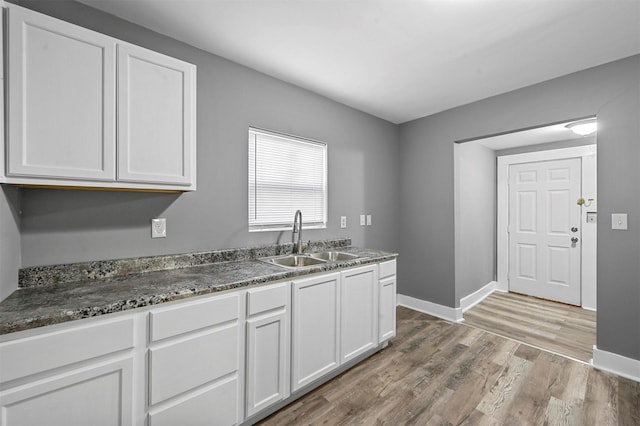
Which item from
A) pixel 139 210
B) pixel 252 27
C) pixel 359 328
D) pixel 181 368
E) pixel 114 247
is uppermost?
pixel 252 27

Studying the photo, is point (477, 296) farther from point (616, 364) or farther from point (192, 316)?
point (192, 316)

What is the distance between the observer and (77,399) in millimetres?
1131

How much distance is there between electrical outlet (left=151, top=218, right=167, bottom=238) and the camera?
187cm

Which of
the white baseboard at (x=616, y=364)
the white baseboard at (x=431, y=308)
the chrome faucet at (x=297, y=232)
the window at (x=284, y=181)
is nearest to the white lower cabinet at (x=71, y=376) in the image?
the window at (x=284, y=181)

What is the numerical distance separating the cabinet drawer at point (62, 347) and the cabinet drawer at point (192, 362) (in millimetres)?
171

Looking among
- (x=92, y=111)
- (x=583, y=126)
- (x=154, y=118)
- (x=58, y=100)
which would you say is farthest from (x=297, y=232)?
(x=583, y=126)

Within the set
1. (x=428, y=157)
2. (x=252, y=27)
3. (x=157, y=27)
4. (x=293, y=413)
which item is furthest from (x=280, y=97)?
(x=293, y=413)

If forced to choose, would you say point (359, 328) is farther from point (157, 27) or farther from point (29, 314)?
point (157, 27)

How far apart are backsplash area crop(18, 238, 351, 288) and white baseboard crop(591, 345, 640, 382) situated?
110 inches

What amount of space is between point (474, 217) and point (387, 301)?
7.39 ft

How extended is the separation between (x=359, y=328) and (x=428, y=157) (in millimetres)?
2307

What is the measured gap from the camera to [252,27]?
1.84m

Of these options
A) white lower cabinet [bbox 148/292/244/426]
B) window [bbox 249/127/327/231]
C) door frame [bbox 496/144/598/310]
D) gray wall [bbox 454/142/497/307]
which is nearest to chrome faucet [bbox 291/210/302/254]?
window [bbox 249/127/327/231]

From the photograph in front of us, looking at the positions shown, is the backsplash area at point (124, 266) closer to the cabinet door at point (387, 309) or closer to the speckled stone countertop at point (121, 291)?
the speckled stone countertop at point (121, 291)
